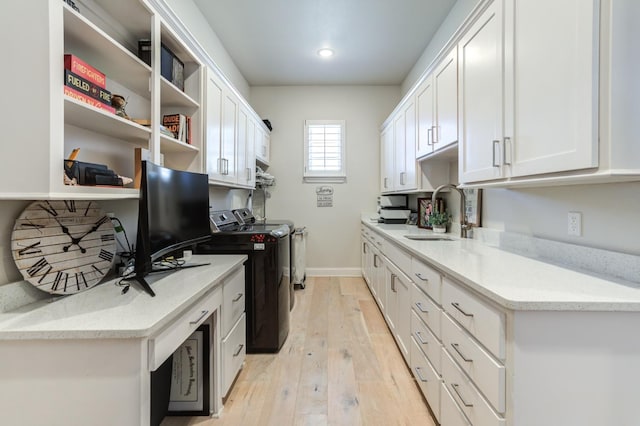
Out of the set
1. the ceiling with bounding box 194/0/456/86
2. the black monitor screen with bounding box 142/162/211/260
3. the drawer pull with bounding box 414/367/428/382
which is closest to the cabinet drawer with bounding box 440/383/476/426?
the drawer pull with bounding box 414/367/428/382

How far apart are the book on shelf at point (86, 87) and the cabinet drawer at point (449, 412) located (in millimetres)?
2071

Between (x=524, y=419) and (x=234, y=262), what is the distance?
5.22ft

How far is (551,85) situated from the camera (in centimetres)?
116

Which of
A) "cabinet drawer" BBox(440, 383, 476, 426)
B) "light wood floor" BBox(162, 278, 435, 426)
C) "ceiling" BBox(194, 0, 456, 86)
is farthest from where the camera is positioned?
"ceiling" BBox(194, 0, 456, 86)

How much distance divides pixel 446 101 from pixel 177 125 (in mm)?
1982

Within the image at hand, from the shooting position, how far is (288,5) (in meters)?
2.72

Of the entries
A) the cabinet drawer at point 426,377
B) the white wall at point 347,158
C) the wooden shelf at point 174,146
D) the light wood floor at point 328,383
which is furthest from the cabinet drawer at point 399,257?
the white wall at point 347,158

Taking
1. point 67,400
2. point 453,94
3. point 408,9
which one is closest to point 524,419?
point 67,400

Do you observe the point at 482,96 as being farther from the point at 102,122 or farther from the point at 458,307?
the point at 102,122

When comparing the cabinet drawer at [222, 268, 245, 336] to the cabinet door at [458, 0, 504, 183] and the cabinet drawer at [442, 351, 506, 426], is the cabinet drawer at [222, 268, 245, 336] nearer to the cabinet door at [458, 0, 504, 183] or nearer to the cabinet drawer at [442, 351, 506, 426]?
the cabinet drawer at [442, 351, 506, 426]

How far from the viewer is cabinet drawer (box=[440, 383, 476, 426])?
1.24 metres

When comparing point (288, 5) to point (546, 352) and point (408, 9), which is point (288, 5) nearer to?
point (408, 9)

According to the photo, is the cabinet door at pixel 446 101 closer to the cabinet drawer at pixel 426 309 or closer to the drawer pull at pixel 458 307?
the cabinet drawer at pixel 426 309

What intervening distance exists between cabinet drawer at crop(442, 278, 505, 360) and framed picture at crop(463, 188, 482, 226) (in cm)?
110
